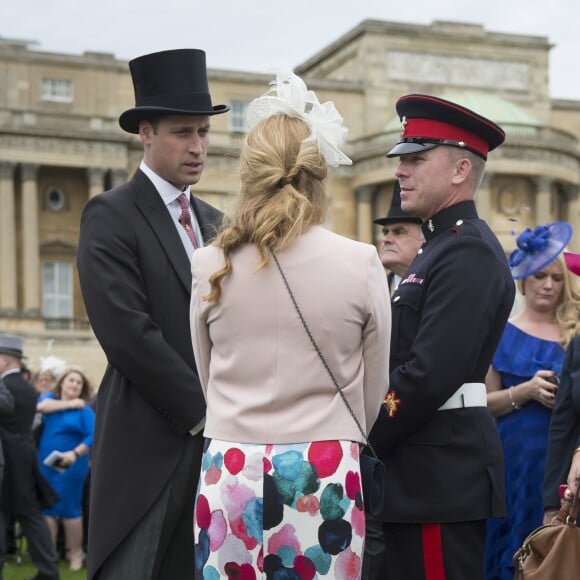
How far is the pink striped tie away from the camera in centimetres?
520

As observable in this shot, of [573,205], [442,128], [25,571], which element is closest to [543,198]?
[573,205]

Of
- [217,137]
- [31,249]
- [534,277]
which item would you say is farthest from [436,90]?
[534,277]

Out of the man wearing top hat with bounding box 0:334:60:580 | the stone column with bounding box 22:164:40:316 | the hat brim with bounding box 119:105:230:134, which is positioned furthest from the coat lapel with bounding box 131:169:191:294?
the stone column with bounding box 22:164:40:316

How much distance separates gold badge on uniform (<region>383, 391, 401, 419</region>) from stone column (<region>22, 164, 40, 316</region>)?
41904mm

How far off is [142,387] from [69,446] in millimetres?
8984

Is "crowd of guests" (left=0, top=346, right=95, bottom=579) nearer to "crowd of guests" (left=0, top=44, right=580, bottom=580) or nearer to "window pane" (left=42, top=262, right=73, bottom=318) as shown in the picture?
"crowd of guests" (left=0, top=44, right=580, bottom=580)

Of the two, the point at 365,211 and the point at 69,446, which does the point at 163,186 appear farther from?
the point at 365,211

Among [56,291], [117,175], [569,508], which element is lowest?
[569,508]

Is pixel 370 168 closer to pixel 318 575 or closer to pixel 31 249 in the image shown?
pixel 31 249

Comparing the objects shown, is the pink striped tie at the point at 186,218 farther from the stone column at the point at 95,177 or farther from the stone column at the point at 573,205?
the stone column at the point at 573,205

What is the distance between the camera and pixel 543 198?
50.1 meters

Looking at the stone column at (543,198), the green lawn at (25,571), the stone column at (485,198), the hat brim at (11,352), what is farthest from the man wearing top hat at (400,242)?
the stone column at (543,198)

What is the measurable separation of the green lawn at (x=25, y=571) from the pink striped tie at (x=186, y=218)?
748 cm

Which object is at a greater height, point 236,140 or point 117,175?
point 236,140
